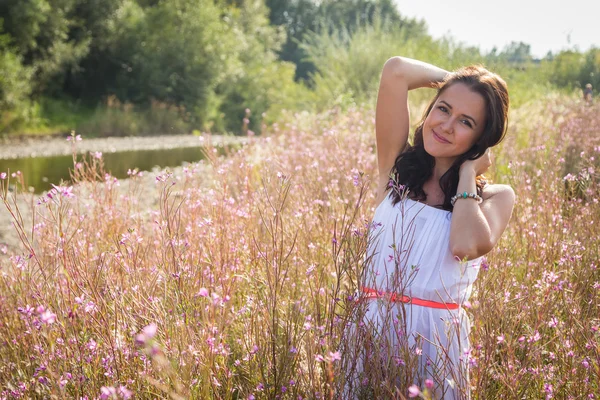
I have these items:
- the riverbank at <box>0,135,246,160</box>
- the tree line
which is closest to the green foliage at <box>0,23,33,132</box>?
the tree line

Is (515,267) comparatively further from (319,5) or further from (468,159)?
(319,5)

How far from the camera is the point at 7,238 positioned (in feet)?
22.6

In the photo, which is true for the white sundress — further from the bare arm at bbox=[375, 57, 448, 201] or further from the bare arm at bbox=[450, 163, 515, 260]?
the bare arm at bbox=[375, 57, 448, 201]

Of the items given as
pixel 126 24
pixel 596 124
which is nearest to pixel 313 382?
pixel 596 124

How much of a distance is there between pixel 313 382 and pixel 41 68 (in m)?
26.1

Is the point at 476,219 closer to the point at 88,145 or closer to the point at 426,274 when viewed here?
the point at 426,274

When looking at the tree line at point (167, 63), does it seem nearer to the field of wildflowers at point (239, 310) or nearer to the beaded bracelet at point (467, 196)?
the field of wildflowers at point (239, 310)

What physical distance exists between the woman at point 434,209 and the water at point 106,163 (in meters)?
8.26

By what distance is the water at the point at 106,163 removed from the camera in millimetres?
12263

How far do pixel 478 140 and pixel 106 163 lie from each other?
14466 millimetres

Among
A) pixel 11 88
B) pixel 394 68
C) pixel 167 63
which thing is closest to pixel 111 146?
pixel 11 88

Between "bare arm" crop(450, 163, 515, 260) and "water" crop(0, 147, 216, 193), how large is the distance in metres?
8.78

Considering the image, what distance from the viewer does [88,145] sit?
20.7 m

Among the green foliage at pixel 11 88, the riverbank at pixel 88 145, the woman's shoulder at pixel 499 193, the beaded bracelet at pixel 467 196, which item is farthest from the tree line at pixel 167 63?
the beaded bracelet at pixel 467 196
